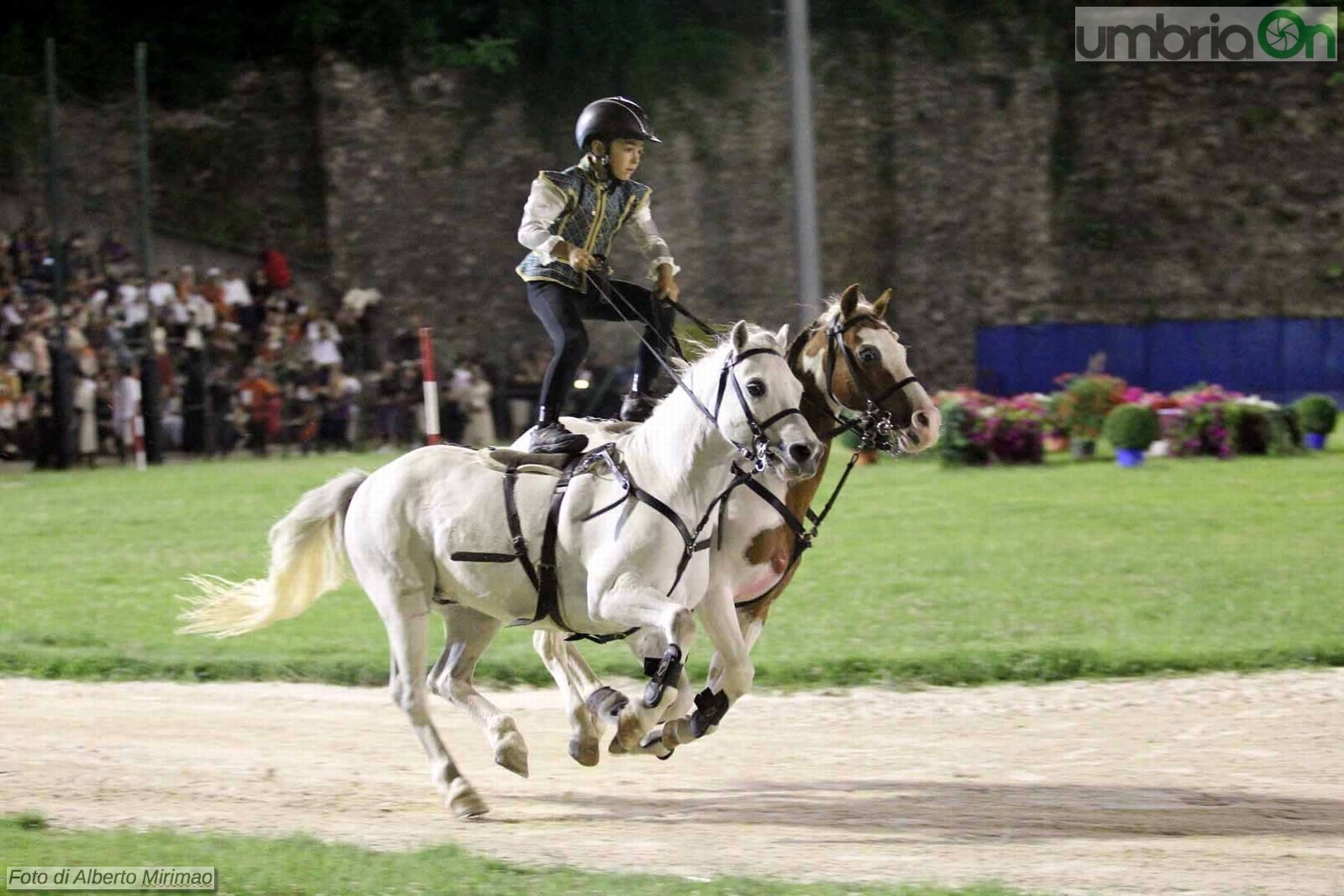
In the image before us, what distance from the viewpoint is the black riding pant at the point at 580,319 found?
8164 mm

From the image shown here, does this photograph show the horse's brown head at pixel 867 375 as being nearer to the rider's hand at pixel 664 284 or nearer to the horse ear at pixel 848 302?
the horse ear at pixel 848 302

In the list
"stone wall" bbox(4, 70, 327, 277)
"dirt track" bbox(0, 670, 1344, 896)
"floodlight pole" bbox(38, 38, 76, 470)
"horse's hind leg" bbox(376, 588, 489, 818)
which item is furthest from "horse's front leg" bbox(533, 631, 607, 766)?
"stone wall" bbox(4, 70, 327, 277)

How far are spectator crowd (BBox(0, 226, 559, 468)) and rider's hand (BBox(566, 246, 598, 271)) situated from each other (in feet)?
57.9

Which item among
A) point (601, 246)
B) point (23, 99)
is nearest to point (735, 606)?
point (601, 246)

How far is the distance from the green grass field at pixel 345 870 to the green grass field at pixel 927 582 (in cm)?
454

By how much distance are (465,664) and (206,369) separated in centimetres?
1957

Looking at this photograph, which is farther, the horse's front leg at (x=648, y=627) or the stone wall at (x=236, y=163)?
the stone wall at (x=236, y=163)

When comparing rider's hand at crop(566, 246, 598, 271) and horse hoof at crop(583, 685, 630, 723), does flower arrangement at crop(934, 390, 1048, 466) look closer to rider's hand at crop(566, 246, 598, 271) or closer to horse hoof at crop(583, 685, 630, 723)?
rider's hand at crop(566, 246, 598, 271)

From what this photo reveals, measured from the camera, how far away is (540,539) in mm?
7410

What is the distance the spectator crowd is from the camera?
2439 cm

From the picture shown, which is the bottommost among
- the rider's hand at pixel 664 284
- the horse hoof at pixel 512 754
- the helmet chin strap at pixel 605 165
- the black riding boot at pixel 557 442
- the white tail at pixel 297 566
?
the horse hoof at pixel 512 754

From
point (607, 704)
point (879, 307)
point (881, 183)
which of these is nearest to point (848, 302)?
point (879, 307)

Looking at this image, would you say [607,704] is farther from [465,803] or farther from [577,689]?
[577,689]

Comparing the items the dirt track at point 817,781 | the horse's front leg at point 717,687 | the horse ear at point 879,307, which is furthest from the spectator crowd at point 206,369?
the horse's front leg at point 717,687
